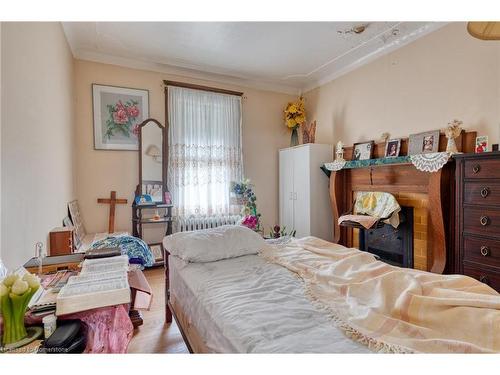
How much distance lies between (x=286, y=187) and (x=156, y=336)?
9.52ft

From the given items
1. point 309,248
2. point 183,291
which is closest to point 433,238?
point 309,248

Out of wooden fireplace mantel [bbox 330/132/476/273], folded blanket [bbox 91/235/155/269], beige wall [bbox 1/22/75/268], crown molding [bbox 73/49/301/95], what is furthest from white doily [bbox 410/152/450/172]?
beige wall [bbox 1/22/75/268]

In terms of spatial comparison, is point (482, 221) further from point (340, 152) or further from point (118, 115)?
point (118, 115)

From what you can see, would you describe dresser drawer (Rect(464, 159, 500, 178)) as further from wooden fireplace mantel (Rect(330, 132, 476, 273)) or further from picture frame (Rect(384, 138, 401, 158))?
picture frame (Rect(384, 138, 401, 158))

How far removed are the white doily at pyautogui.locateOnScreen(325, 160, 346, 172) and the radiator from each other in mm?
1430

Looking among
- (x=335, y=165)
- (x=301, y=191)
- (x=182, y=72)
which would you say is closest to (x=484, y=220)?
(x=335, y=165)

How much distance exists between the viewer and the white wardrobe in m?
3.82

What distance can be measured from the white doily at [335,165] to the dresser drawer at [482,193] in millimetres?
1539

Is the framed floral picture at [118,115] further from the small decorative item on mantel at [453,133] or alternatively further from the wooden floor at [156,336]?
the small decorative item on mantel at [453,133]

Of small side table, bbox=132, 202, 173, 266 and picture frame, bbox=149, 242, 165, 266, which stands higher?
small side table, bbox=132, 202, 173, 266

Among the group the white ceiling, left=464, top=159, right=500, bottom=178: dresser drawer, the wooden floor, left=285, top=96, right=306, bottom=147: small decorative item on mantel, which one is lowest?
the wooden floor

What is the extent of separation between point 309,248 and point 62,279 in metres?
1.48

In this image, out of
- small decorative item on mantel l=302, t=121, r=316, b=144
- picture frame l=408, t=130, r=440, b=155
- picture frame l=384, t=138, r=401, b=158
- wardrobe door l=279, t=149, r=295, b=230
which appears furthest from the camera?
wardrobe door l=279, t=149, r=295, b=230

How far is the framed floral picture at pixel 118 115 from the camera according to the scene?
11.2 feet
